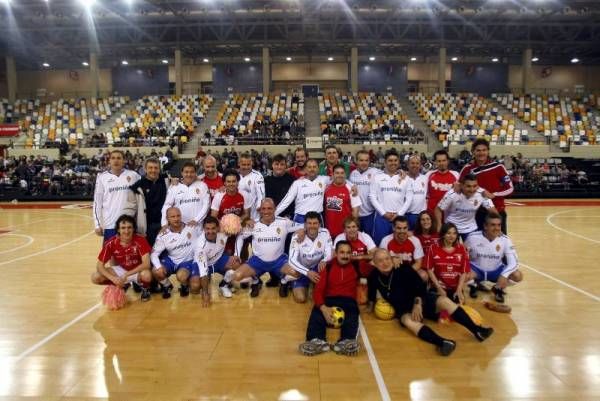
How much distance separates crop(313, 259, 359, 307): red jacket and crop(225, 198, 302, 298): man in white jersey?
39.8 inches

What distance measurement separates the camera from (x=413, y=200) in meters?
5.34

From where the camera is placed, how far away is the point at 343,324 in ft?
12.0

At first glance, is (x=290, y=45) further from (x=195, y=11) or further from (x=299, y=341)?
(x=299, y=341)

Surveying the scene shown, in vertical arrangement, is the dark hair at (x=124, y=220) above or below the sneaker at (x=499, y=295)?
above

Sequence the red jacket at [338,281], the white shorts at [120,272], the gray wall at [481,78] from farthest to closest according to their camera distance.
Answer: the gray wall at [481,78]
the white shorts at [120,272]
the red jacket at [338,281]

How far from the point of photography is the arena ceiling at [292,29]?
61.0ft

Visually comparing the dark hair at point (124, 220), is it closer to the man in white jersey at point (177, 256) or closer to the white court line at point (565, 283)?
the man in white jersey at point (177, 256)

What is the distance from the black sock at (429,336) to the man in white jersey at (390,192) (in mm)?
1791

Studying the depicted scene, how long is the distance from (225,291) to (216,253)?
457 mm

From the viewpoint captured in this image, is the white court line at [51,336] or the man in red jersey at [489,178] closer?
the white court line at [51,336]

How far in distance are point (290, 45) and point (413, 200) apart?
20715 millimetres

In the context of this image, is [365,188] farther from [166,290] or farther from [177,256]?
[166,290]

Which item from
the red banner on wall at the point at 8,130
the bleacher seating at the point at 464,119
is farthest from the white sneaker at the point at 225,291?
the red banner on wall at the point at 8,130

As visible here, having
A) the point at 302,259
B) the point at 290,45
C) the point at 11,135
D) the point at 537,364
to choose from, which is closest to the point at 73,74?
the point at 11,135
